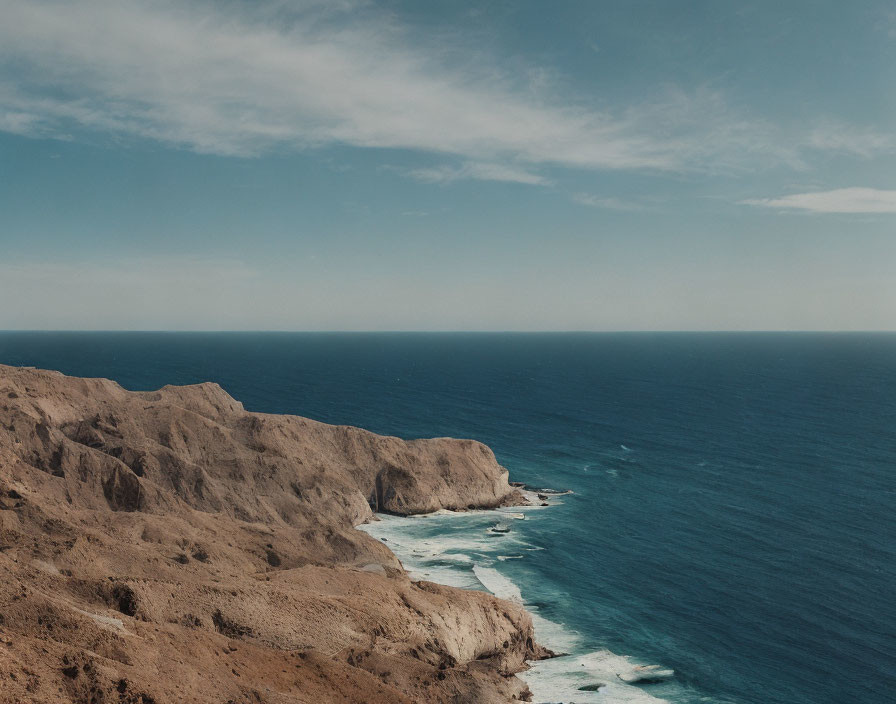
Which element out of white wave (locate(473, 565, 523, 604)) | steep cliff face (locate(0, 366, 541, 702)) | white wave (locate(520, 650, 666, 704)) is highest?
steep cliff face (locate(0, 366, 541, 702))

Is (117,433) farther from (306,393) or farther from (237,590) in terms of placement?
(306,393)

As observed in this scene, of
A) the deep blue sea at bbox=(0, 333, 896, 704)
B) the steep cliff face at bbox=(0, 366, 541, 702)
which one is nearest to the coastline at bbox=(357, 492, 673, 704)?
the deep blue sea at bbox=(0, 333, 896, 704)

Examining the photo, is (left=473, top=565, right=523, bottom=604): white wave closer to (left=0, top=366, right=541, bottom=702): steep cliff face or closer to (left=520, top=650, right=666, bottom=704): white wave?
(left=0, top=366, right=541, bottom=702): steep cliff face

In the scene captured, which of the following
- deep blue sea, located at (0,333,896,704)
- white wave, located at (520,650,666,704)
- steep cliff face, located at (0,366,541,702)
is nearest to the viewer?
steep cliff face, located at (0,366,541,702)

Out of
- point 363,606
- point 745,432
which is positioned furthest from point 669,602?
point 745,432

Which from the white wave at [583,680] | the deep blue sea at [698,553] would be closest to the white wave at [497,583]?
the deep blue sea at [698,553]

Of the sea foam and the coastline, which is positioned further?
the coastline

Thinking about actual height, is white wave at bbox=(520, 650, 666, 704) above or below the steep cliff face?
below

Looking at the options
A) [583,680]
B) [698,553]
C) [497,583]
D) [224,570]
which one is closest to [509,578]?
[497,583]
